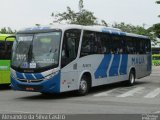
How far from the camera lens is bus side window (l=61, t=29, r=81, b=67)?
17.5 metres

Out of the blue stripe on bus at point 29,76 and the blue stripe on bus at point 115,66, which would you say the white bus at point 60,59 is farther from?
the blue stripe on bus at point 115,66

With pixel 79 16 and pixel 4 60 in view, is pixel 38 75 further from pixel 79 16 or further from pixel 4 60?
pixel 79 16

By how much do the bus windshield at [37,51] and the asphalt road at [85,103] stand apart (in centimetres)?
140

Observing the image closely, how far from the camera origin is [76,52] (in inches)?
723

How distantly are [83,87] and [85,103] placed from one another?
3009 mm

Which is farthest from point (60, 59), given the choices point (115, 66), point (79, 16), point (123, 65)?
point (79, 16)

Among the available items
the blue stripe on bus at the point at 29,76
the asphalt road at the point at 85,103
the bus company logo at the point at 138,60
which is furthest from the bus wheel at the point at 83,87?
the bus company logo at the point at 138,60

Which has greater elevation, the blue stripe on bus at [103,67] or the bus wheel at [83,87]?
the blue stripe on bus at [103,67]

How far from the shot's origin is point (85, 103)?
16.1 metres

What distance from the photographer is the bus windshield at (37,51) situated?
17.2 m

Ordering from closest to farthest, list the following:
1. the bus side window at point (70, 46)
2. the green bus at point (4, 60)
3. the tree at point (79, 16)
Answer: the bus side window at point (70, 46) < the green bus at point (4, 60) < the tree at point (79, 16)

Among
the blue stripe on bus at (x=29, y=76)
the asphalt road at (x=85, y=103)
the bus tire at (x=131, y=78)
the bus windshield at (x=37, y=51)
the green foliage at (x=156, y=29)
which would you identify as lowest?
the asphalt road at (x=85, y=103)

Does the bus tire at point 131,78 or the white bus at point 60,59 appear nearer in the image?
the white bus at point 60,59

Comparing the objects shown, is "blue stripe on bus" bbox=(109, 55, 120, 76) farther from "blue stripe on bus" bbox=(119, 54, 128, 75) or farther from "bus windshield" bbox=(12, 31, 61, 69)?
"bus windshield" bbox=(12, 31, 61, 69)
